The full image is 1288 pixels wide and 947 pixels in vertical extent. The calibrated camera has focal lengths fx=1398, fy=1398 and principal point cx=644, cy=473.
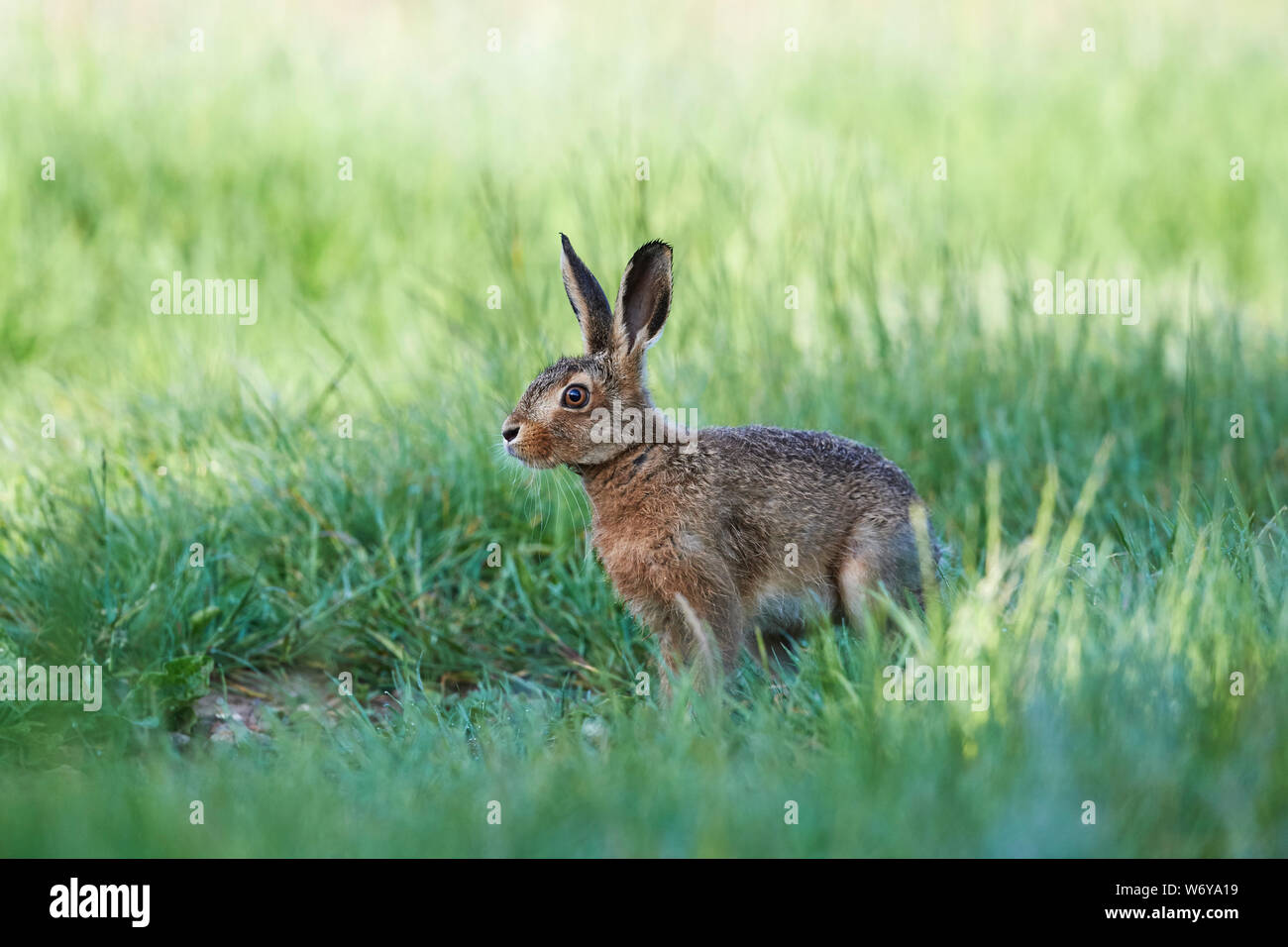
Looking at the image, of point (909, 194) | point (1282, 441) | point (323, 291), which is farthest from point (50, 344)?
point (1282, 441)

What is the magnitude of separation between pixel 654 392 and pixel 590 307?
1.52 meters

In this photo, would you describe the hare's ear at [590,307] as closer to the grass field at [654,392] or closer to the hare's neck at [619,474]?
the hare's neck at [619,474]

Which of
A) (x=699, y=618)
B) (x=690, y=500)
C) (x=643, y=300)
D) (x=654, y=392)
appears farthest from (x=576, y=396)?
(x=654, y=392)

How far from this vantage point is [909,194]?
8.49 meters

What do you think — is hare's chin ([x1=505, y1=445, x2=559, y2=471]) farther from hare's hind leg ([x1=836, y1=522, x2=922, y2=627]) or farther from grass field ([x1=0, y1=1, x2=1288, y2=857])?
hare's hind leg ([x1=836, y1=522, x2=922, y2=627])

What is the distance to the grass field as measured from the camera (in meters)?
3.49

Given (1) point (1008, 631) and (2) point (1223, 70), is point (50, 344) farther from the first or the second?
(2) point (1223, 70)

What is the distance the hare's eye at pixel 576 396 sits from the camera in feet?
16.4

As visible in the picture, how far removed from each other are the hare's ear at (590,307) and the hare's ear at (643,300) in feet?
0.20

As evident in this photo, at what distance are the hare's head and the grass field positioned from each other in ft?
2.34

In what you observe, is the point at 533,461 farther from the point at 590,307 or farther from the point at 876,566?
the point at 876,566

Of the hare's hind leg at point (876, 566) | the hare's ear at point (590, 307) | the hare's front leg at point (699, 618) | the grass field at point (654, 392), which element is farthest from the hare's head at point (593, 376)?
the hare's hind leg at point (876, 566)

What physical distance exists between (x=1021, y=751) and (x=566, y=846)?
115 centimetres

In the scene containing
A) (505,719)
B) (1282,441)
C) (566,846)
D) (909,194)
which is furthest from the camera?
(909,194)
